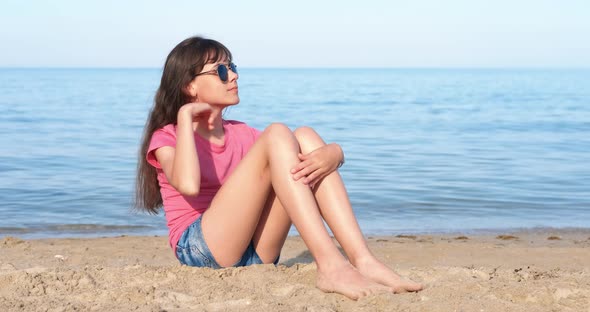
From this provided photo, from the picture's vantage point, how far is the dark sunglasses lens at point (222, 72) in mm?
3947

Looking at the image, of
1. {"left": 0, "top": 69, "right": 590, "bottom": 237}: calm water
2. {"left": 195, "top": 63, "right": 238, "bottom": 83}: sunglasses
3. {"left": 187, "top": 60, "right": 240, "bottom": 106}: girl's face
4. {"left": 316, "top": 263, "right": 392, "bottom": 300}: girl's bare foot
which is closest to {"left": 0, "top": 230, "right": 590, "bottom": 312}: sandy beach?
{"left": 316, "top": 263, "right": 392, "bottom": 300}: girl's bare foot

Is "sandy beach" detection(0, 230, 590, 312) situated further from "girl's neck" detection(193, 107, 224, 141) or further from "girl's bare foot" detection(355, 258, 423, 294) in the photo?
"girl's neck" detection(193, 107, 224, 141)

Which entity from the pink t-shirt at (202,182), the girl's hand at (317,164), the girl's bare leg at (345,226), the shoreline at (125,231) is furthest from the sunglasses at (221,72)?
the shoreline at (125,231)

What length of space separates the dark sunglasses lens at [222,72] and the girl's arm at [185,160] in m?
0.25

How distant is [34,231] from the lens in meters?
7.55

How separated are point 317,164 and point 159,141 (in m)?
0.86

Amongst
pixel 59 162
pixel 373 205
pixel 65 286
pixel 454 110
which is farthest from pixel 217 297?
pixel 454 110

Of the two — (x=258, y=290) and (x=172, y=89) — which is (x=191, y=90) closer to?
(x=172, y=89)

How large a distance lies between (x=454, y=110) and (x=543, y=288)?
23600 millimetres

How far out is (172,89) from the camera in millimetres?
4055

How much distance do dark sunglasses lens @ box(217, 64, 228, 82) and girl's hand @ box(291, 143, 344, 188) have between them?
2.18 ft

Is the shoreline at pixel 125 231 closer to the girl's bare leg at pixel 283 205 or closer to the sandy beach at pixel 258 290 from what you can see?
the sandy beach at pixel 258 290

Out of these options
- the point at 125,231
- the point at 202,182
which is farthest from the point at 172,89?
the point at 125,231

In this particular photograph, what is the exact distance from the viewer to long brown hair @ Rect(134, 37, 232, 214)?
13.0ft
